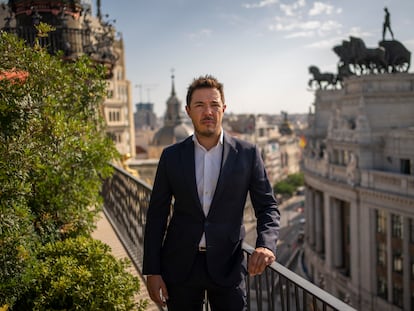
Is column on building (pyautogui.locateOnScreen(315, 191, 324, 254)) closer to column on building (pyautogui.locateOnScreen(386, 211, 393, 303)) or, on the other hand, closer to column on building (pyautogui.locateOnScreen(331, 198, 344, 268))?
column on building (pyautogui.locateOnScreen(331, 198, 344, 268))

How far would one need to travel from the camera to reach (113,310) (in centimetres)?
586

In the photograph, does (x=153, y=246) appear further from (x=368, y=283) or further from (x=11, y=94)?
(x=368, y=283)

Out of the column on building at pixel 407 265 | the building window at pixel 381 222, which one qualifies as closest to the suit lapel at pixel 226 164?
the column on building at pixel 407 265

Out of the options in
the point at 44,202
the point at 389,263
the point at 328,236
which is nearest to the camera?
the point at 44,202

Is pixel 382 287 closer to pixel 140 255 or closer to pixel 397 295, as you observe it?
pixel 397 295

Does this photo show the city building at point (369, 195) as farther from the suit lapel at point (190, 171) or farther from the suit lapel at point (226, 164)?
the suit lapel at point (190, 171)

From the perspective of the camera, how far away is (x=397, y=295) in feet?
105

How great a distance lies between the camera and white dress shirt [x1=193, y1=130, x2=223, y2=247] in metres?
4.23

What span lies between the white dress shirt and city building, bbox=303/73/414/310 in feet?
90.3

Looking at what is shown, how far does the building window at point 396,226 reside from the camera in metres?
31.0

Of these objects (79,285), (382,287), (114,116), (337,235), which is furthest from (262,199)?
(114,116)

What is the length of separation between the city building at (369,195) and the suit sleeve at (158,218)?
90.7 feet

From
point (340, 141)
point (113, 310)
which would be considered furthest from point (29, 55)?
point (340, 141)

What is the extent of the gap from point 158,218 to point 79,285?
2.19 m
